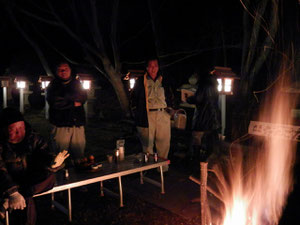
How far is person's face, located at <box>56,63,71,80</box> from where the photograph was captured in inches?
206

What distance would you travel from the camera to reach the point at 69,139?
5.45 m

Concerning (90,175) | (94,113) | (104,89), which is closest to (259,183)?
(90,175)

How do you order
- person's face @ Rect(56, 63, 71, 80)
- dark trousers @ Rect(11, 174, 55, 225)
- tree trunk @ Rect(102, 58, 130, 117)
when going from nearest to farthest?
dark trousers @ Rect(11, 174, 55, 225), person's face @ Rect(56, 63, 71, 80), tree trunk @ Rect(102, 58, 130, 117)

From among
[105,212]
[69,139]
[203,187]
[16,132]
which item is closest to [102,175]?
[105,212]

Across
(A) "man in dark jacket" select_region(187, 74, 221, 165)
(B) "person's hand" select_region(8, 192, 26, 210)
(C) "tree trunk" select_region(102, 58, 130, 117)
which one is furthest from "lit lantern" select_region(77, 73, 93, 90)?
(B) "person's hand" select_region(8, 192, 26, 210)

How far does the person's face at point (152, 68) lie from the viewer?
237 inches

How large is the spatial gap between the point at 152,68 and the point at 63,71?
174 centimetres

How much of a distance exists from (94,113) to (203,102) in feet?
32.9

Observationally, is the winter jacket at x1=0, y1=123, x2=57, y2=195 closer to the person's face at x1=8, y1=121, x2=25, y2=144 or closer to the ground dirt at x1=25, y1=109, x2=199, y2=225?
the person's face at x1=8, y1=121, x2=25, y2=144

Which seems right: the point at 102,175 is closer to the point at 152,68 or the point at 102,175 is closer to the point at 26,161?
the point at 26,161

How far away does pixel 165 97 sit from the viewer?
639 centimetres

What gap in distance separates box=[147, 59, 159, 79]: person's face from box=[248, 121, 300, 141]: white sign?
6.94 ft

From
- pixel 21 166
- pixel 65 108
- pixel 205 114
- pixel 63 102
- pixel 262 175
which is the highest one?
pixel 63 102

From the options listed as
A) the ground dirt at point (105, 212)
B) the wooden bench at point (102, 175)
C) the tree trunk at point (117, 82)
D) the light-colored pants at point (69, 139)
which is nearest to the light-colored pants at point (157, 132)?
the wooden bench at point (102, 175)
